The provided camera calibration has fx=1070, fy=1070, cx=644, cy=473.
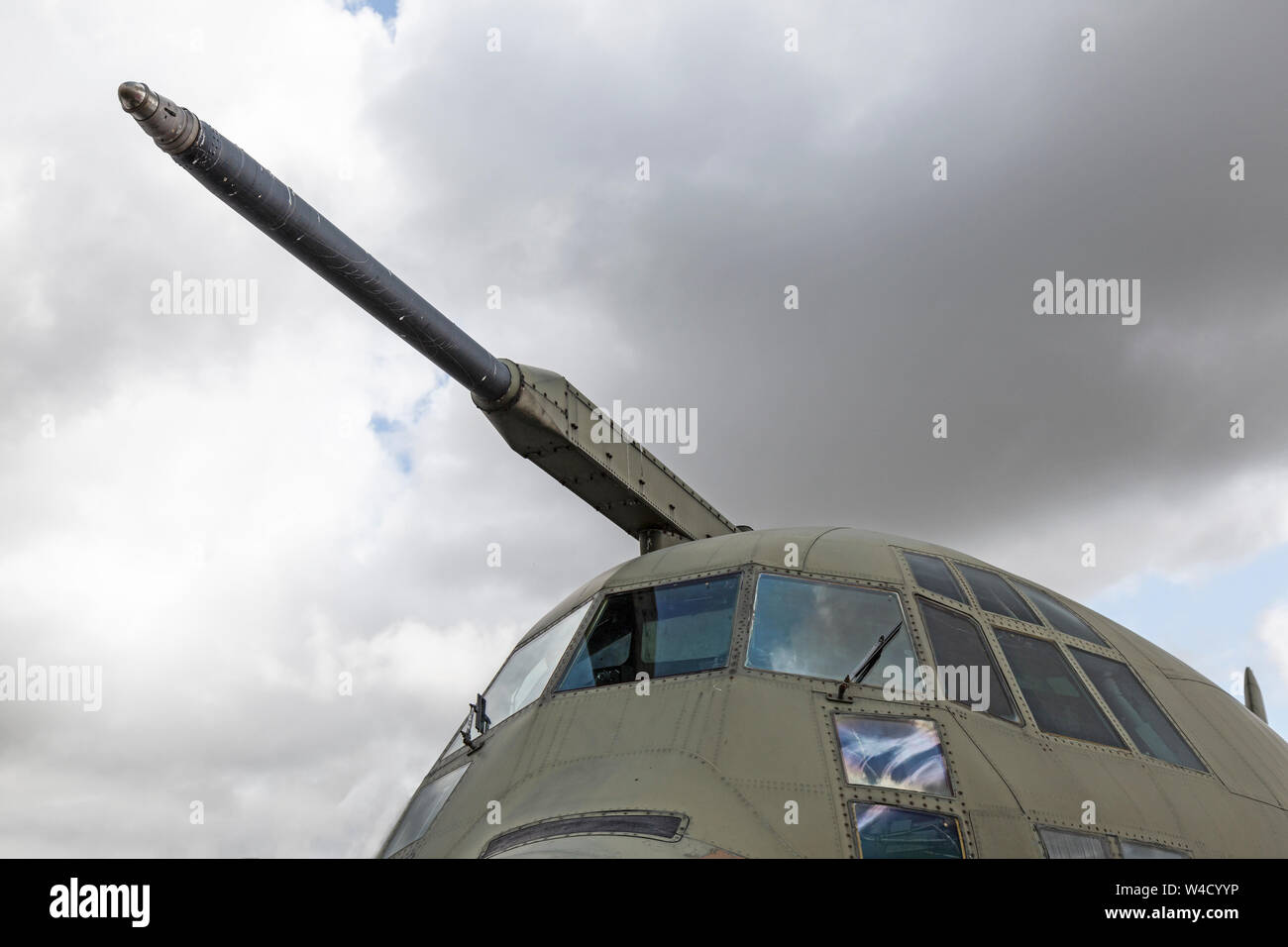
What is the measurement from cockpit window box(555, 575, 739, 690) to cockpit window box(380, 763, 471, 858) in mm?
1275

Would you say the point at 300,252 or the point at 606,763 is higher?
the point at 300,252

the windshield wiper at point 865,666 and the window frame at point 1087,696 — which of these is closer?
the windshield wiper at point 865,666

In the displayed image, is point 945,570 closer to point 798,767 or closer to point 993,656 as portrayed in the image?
point 993,656

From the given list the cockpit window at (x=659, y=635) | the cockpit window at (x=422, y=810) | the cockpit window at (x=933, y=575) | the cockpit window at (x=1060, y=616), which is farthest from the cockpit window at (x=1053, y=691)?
the cockpit window at (x=422, y=810)

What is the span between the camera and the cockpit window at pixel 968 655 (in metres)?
8.09

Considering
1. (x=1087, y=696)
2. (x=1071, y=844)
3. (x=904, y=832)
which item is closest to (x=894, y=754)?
(x=904, y=832)

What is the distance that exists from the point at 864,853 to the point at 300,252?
19.3 ft

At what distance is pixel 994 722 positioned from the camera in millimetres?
7891

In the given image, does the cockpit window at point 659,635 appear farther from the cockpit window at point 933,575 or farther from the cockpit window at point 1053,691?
the cockpit window at point 1053,691

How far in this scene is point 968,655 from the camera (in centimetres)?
855

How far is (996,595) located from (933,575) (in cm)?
72

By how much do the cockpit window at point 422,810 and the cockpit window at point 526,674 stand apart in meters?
0.50
